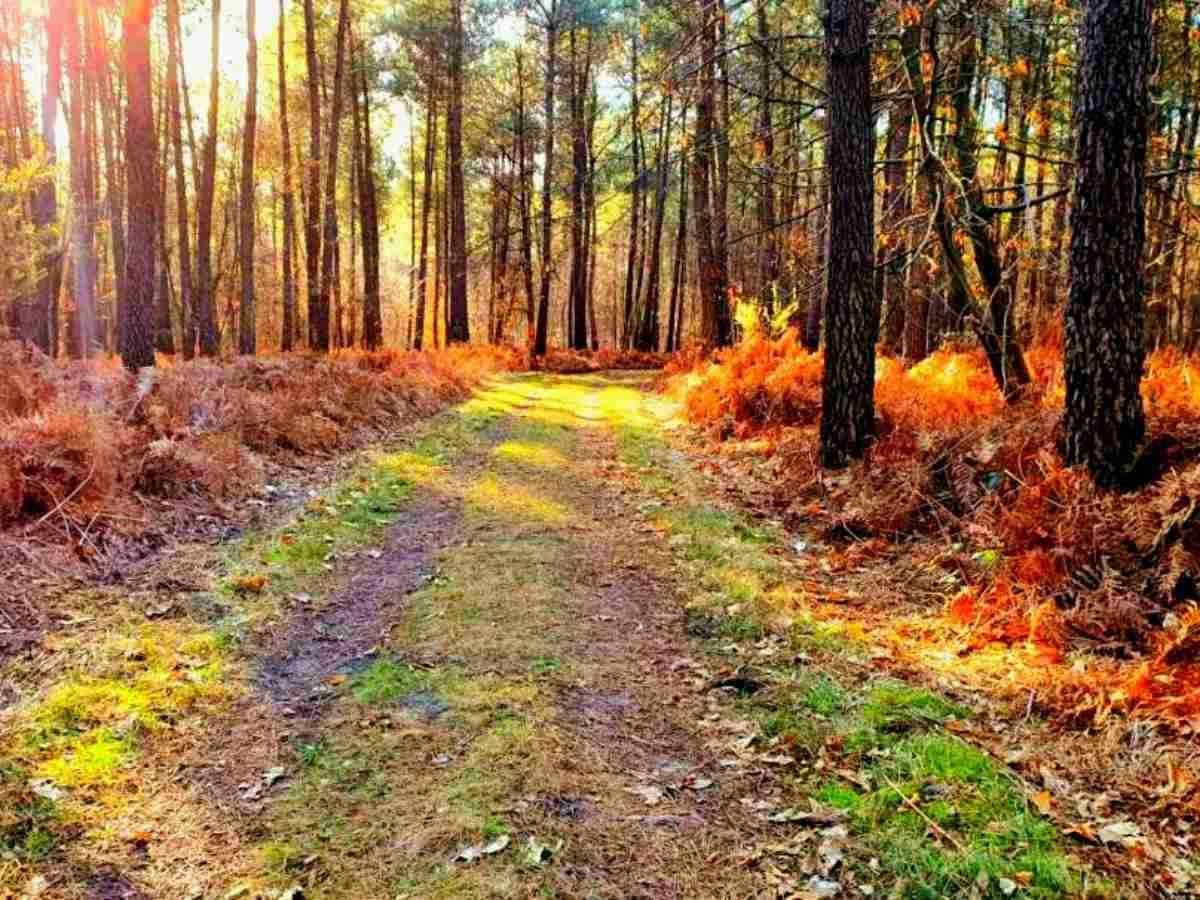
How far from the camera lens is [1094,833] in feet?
10.9

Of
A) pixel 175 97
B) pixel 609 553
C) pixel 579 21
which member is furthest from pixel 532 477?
pixel 579 21

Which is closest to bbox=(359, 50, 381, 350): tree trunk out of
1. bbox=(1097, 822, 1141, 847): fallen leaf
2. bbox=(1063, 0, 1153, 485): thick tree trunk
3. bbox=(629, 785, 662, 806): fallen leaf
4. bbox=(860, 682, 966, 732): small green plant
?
bbox=(1063, 0, 1153, 485): thick tree trunk

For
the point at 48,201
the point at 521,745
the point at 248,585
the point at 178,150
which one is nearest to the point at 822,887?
the point at 521,745

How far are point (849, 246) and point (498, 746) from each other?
658 cm

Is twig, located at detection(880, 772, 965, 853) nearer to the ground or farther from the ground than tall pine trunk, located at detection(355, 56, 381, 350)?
nearer to the ground

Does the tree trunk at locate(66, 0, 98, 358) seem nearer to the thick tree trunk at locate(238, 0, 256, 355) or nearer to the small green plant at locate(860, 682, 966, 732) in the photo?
the thick tree trunk at locate(238, 0, 256, 355)

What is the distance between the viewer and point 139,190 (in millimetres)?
11625

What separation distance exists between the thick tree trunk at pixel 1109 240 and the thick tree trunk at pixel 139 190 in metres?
11.1

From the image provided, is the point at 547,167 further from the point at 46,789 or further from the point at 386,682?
the point at 46,789

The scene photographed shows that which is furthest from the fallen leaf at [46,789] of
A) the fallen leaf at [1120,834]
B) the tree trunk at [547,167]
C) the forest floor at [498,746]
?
the tree trunk at [547,167]

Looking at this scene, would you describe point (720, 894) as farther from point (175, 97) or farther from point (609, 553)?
point (175, 97)

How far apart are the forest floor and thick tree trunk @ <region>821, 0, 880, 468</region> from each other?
8.47 ft

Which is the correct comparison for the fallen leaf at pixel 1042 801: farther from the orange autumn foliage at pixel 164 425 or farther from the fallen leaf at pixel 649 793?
the orange autumn foliage at pixel 164 425

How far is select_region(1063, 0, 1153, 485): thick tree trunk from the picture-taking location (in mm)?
5582
